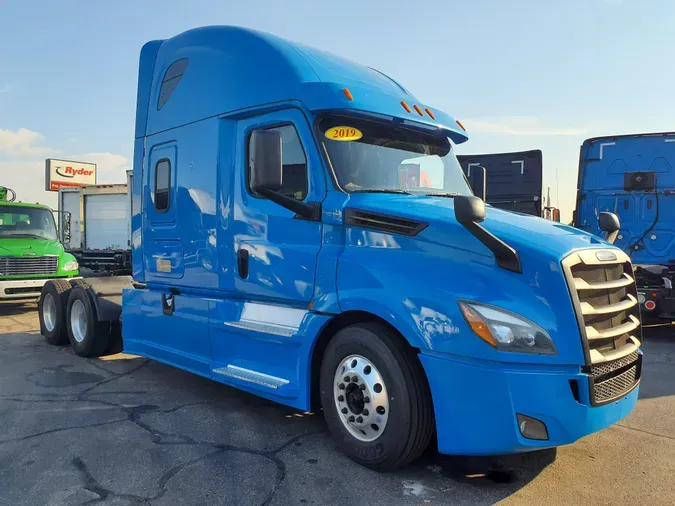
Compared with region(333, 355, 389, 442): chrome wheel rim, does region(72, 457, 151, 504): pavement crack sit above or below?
below

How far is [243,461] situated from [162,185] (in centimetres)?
313

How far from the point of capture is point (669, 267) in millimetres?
9055

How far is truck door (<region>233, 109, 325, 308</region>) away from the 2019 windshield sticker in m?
0.16

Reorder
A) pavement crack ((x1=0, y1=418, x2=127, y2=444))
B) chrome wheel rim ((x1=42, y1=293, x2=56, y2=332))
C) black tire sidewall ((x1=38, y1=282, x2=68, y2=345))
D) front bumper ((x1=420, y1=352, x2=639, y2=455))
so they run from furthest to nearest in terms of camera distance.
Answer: chrome wheel rim ((x1=42, y1=293, x2=56, y2=332)) < black tire sidewall ((x1=38, y1=282, x2=68, y2=345)) < pavement crack ((x1=0, y1=418, x2=127, y2=444)) < front bumper ((x1=420, y1=352, x2=639, y2=455))

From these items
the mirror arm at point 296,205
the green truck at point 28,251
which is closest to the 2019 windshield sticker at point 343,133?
the mirror arm at point 296,205

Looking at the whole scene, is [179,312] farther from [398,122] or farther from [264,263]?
[398,122]

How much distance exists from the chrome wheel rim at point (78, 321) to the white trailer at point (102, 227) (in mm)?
11474

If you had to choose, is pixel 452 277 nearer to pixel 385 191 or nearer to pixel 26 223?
pixel 385 191

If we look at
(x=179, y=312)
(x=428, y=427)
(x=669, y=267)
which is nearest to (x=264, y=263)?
(x=179, y=312)

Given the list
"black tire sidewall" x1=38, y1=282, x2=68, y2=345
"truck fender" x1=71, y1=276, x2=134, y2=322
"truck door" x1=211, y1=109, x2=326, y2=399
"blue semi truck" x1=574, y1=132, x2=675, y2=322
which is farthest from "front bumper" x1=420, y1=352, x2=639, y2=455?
"blue semi truck" x1=574, y1=132, x2=675, y2=322

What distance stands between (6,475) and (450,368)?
3043mm

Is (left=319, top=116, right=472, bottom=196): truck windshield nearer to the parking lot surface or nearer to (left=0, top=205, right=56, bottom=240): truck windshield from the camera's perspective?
the parking lot surface

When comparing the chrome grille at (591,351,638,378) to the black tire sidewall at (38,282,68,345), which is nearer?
the chrome grille at (591,351,638,378)

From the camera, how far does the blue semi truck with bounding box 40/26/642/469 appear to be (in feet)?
10.5
